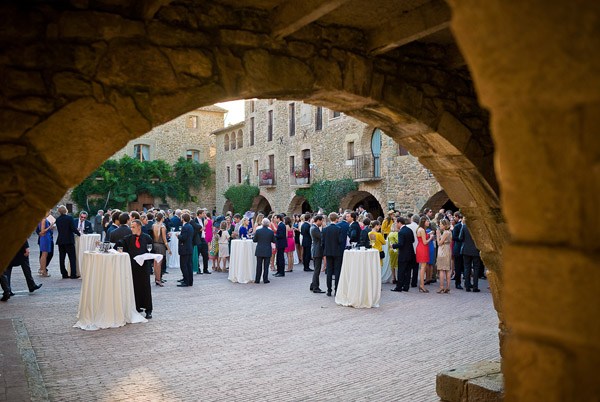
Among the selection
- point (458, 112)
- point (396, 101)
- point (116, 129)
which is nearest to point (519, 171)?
point (116, 129)

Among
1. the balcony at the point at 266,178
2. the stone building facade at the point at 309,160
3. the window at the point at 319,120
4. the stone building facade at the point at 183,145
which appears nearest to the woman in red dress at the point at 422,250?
the stone building facade at the point at 309,160

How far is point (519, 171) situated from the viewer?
1.19 m

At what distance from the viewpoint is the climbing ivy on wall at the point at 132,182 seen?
30969 millimetres

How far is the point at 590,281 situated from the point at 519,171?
29 cm

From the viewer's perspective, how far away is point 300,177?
25.9 meters

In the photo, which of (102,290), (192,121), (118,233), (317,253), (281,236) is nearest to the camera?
(102,290)

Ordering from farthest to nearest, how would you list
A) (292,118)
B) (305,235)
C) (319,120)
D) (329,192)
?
(292,118), (319,120), (329,192), (305,235)

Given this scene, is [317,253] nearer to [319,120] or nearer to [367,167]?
[367,167]

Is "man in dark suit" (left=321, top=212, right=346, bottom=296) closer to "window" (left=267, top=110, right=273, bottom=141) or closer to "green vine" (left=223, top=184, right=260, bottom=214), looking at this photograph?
"window" (left=267, top=110, right=273, bottom=141)

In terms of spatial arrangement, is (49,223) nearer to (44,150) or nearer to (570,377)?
(44,150)

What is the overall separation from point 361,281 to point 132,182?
26.5m

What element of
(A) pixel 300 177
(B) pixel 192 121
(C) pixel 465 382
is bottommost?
(C) pixel 465 382

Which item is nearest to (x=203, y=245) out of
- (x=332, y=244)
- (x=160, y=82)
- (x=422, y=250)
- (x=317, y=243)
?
(x=317, y=243)

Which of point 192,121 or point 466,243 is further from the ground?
point 192,121
